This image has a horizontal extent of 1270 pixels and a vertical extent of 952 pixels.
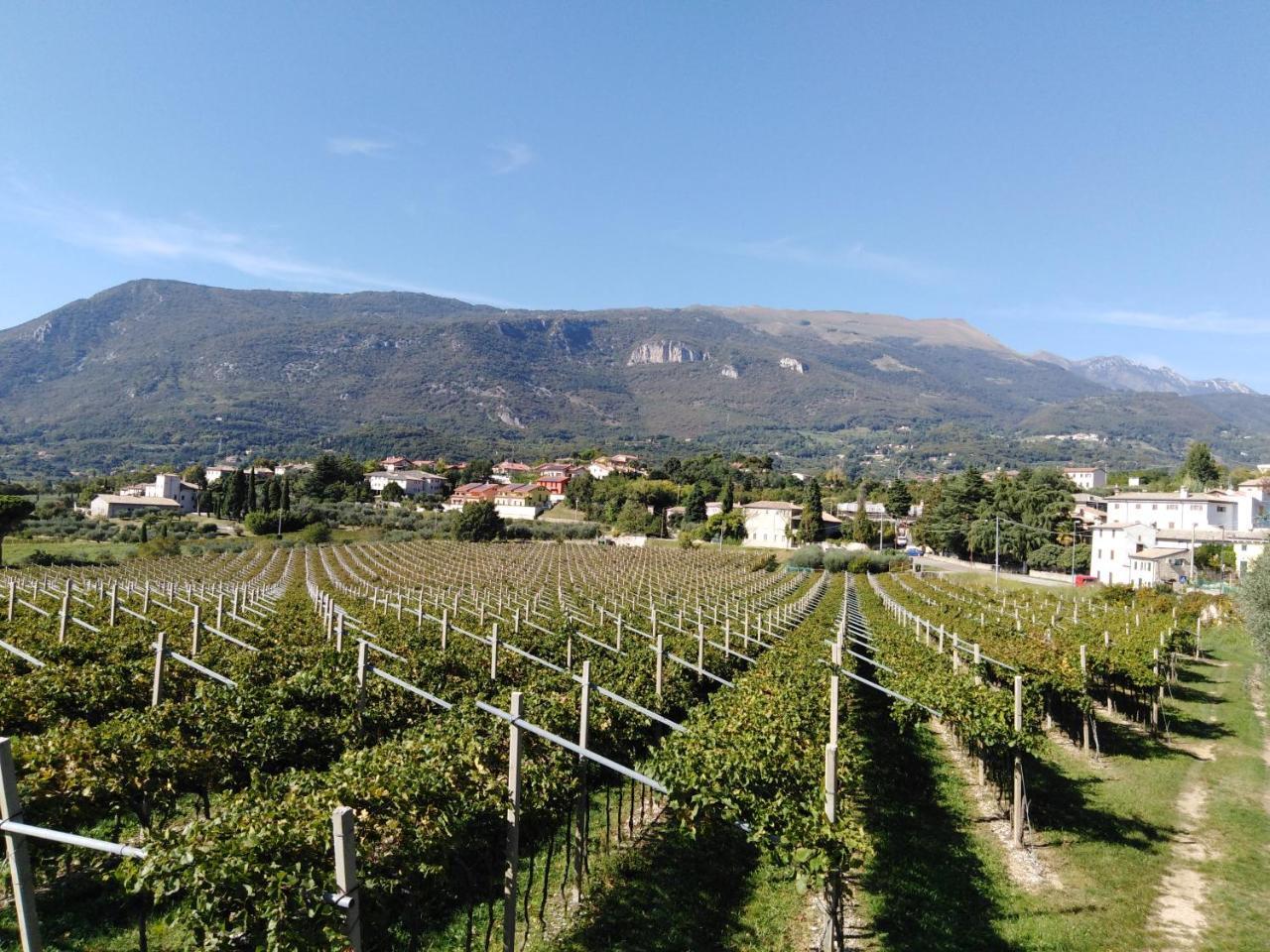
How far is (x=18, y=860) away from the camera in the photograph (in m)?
3.69

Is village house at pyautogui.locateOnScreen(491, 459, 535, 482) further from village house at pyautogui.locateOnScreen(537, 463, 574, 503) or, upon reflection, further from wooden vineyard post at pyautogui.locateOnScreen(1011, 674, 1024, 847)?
wooden vineyard post at pyautogui.locateOnScreen(1011, 674, 1024, 847)

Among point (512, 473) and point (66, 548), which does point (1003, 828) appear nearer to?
point (66, 548)

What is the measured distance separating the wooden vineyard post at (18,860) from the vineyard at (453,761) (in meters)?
0.02

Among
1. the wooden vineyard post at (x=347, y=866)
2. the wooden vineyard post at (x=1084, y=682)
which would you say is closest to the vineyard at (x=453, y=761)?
the wooden vineyard post at (x=347, y=866)

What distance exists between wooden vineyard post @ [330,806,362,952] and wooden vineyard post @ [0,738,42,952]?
1321 mm

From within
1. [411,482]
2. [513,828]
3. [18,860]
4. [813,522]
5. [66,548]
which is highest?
[411,482]

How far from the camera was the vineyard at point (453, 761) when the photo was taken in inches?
200

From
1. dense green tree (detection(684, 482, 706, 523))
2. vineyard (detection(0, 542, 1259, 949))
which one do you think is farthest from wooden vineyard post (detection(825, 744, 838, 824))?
dense green tree (detection(684, 482, 706, 523))

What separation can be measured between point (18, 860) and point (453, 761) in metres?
3.69

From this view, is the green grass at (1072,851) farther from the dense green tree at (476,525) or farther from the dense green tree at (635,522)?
the dense green tree at (635,522)

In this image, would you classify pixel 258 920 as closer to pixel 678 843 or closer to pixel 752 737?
pixel 752 737

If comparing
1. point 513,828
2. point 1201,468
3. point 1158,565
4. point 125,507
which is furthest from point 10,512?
point 1201,468

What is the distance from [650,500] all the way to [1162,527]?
59.7 meters

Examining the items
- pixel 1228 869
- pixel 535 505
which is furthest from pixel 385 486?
pixel 1228 869
